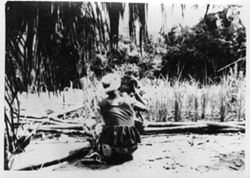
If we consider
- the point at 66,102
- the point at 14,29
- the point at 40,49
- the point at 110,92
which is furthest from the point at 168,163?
the point at 14,29

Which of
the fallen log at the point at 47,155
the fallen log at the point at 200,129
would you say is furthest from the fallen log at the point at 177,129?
the fallen log at the point at 47,155

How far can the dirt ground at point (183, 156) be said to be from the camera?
1702 millimetres

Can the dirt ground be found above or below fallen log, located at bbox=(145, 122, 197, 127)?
below

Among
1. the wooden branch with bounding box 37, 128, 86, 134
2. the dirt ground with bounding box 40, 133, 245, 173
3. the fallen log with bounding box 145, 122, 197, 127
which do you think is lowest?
the dirt ground with bounding box 40, 133, 245, 173

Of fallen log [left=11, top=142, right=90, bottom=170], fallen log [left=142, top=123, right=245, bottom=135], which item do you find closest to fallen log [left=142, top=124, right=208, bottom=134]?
fallen log [left=142, top=123, right=245, bottom=135]

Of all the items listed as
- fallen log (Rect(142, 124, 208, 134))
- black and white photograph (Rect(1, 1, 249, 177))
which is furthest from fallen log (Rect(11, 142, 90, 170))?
fallen log (Rect(142, 124, 208, 134))

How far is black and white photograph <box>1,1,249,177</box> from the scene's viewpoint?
66.7 inches

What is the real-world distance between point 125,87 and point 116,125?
17 cm

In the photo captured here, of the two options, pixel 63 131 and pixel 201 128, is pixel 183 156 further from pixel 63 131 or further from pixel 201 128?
pixel 63 131

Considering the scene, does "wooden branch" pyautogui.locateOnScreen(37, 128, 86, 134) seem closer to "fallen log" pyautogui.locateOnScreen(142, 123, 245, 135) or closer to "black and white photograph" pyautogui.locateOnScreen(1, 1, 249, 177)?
"black and white photograph" pyautogui.locateOnScreen(1, 1, 249, 177)

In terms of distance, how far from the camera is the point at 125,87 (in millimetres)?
1725

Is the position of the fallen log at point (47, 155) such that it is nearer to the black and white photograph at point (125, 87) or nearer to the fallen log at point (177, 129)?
the black and white photograph at point (125, 87)

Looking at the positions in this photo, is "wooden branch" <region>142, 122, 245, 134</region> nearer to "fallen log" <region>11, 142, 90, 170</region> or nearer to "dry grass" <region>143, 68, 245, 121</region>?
"dry grass" <region>143, 68, 245, 121</region>

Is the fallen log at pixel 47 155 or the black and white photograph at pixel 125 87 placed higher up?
the black and white photograph at pixel 125 87
